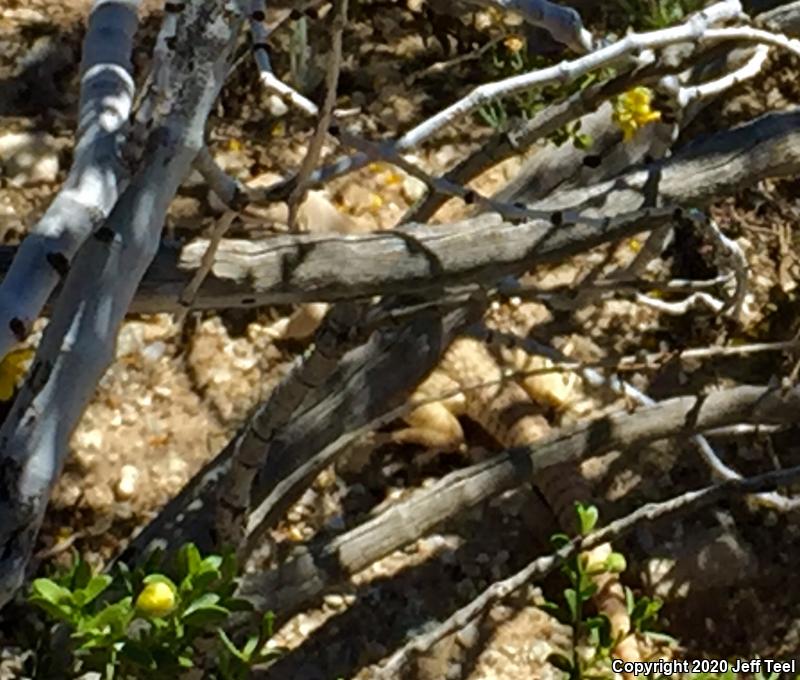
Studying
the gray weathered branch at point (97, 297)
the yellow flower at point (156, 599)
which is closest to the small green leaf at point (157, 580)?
the yellow flower at point (156, 599)

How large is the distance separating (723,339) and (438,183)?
4.45ft

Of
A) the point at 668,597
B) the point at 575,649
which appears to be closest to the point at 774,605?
the point at 668,597

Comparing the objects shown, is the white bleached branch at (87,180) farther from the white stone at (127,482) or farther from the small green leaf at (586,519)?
the white stone at (127,482)

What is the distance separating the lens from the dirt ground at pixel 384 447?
231 cm

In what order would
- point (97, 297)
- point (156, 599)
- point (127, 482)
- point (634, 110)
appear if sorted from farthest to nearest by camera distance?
point (127, 482) → point (634, 110) → point (156, 599) → point (97, 297)

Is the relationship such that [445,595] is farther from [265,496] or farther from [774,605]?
[774,605]

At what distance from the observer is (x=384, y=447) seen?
2477 mm

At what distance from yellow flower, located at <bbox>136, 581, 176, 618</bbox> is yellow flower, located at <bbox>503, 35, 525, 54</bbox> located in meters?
1.64

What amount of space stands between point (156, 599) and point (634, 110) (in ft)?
3.52

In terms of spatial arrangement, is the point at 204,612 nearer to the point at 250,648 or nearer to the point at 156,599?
the point at 156,599

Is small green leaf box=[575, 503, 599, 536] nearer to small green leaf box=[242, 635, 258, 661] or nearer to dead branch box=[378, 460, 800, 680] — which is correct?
dead branch box=[378, 460, 800, 680]

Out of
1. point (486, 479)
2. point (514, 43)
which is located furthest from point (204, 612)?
point (514, 43)

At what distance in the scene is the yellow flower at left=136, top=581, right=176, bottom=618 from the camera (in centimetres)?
165

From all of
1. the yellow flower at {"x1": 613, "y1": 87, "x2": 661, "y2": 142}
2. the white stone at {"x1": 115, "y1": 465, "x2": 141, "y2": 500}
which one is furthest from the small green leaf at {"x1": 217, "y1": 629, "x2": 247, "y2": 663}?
the yellow flower at {"x1": 613, "y1": 87, "x2": 661, "y2": 142}
